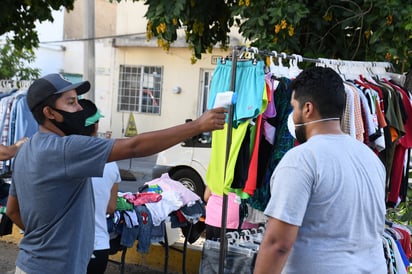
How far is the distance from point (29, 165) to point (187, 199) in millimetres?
3048

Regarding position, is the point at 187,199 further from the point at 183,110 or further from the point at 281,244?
the point at 183,110

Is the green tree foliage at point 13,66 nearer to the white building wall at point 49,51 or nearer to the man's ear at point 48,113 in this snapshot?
the white building wall at point 49,51

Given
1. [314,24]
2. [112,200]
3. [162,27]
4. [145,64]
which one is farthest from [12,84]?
[145,64]

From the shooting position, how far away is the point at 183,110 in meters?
18.1

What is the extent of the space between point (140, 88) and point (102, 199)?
15020 mm

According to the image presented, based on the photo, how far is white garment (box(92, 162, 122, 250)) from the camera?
4102 millimetres

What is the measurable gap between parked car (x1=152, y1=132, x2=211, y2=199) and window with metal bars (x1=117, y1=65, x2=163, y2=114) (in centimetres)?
820

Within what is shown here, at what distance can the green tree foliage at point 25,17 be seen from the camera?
25.9ft

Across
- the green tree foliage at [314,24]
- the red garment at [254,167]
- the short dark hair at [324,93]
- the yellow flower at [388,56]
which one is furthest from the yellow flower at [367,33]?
the short dark hair at [324,93]

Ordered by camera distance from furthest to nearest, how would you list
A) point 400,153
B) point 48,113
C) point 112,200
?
Answer: point 400,153
point 112,200
point 48,113

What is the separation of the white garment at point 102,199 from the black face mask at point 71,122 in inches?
56.8

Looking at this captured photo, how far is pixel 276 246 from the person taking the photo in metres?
2.25

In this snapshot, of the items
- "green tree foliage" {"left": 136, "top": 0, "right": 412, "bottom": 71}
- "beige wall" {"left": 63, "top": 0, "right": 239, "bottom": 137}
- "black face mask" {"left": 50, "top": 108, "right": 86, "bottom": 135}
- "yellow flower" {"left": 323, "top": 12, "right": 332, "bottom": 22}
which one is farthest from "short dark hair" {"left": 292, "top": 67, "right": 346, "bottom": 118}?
"beige wall" {"left": 63, "top": 0, "right": 239, "bottom": 137}

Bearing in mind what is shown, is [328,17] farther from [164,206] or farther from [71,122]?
[71,122]
